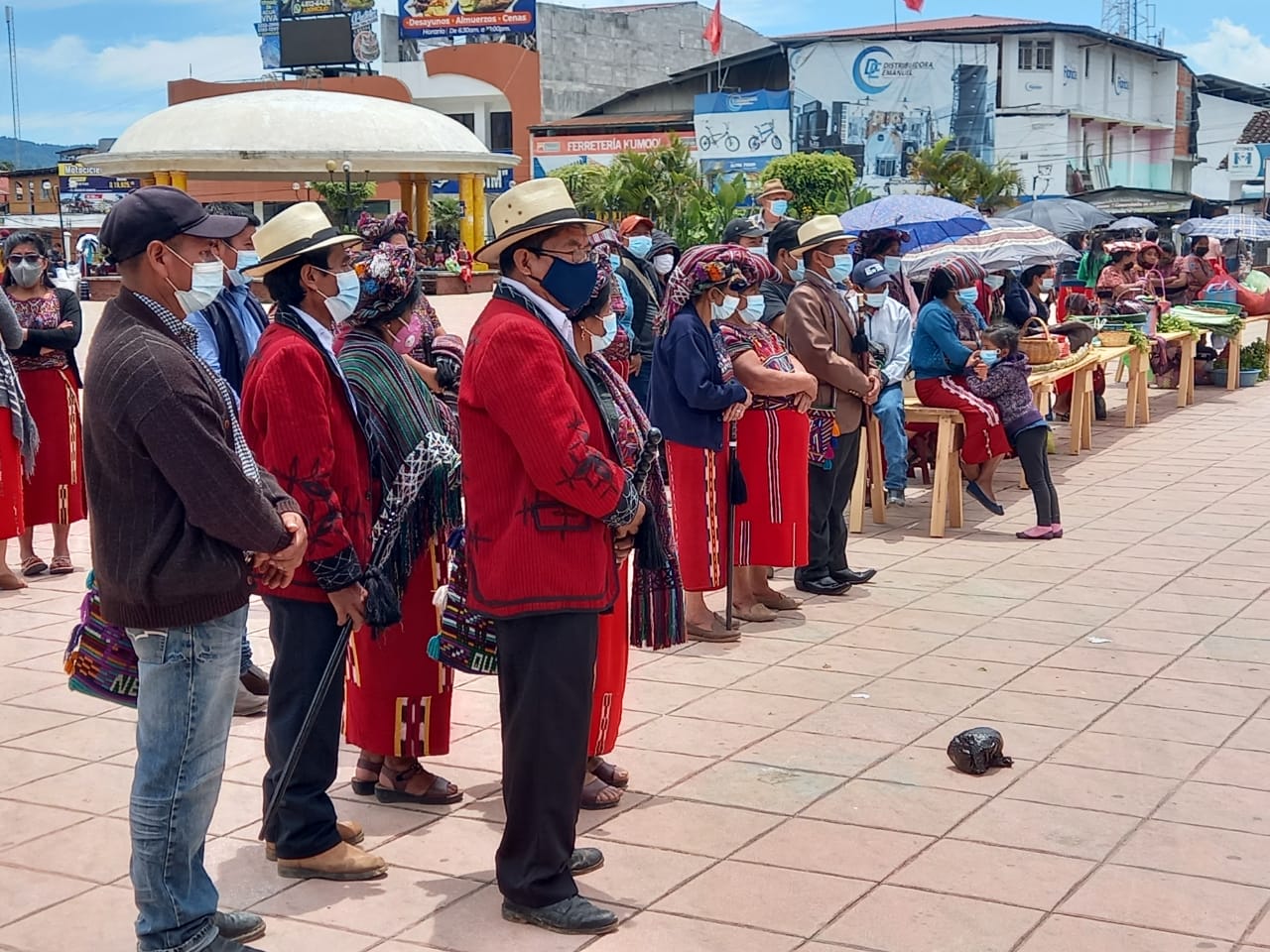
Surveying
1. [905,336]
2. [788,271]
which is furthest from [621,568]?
[905,336]

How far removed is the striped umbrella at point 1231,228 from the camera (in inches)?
786

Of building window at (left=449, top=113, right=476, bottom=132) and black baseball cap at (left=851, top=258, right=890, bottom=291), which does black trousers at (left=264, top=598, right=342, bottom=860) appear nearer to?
black baseball cap at (left=851, top=258, right=890, bottom=291)

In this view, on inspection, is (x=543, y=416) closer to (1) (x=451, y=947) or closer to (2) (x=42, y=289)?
(1) (x=451, y=947)

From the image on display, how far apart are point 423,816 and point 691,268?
2.86 meters

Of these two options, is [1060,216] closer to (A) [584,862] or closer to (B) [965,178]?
(A) [584,862]

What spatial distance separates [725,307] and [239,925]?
369cm

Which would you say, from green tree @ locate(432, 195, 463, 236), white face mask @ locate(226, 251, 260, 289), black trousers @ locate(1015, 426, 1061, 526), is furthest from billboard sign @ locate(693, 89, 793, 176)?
white face mask @ locate(226, 251, 260, 289)

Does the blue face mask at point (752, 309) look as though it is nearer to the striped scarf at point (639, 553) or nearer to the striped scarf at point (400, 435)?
the striped scarf at point (639, 553)

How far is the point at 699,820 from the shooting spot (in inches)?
183

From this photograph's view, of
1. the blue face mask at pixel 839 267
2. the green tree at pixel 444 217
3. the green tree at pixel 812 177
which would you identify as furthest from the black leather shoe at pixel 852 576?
the green tree at pixel 444 217

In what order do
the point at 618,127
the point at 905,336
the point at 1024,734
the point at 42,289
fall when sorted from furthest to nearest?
the point at 618,127 < the point at 905,336 < the point at 42,289 < the point at 1024,734

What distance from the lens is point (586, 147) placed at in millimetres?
59469

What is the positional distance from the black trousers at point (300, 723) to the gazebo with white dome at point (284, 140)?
101 ft

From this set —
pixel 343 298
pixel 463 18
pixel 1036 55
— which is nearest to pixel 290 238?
pixel 343 298
